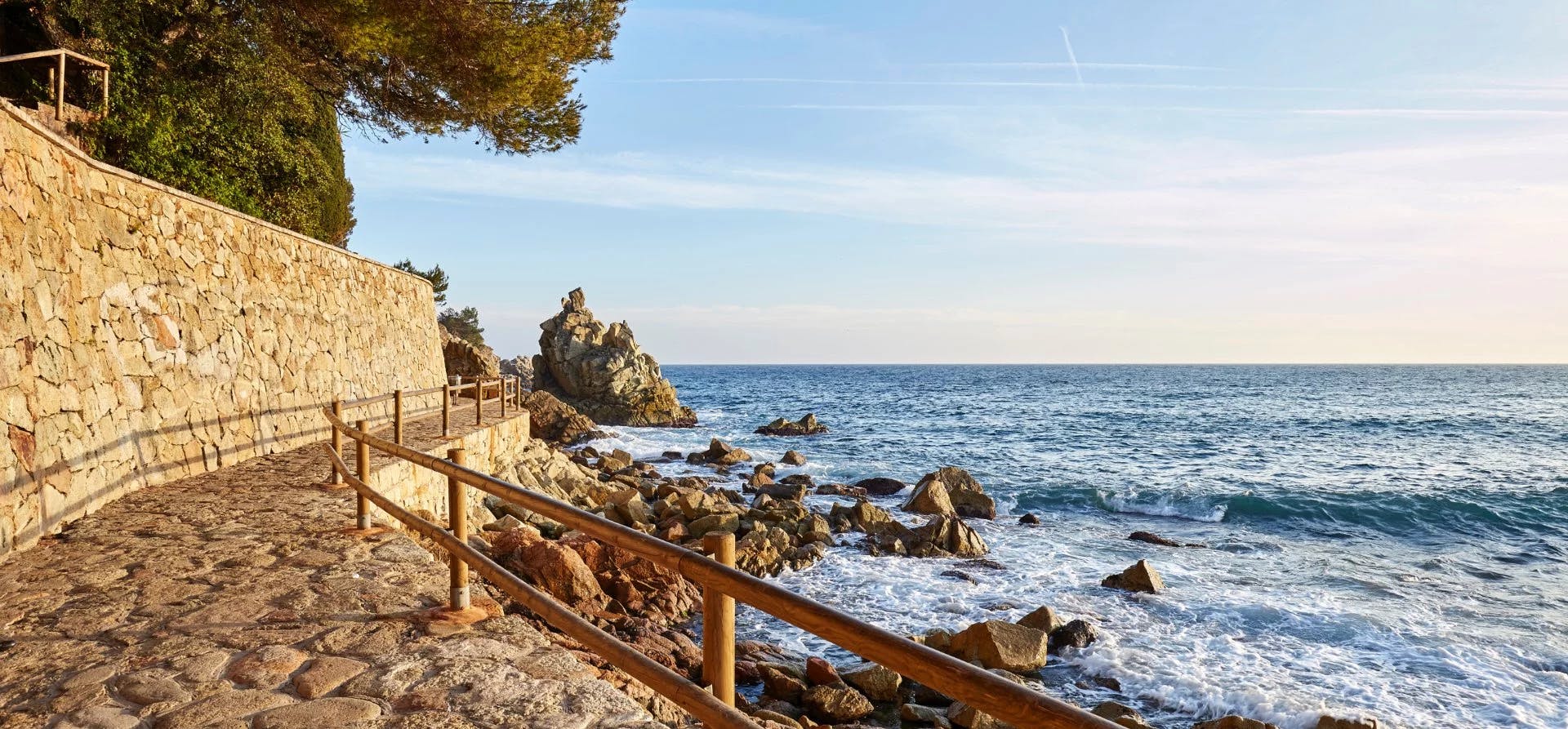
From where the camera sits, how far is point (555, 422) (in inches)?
1206

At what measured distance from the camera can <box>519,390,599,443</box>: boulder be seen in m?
30.1

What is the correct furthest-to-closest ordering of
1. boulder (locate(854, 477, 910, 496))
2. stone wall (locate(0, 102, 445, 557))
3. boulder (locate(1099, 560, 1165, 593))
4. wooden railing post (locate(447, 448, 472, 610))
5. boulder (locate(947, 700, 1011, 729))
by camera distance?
boulder (locate(854, 477, 910, 496)), boulder (locate(1099, 560, 1165, 593)), boulder (locate(947, 700, 1011, 729)), stone wall (locate(0, 102, 445, 557)), wooden railing post (locate(447, 448, 472, 610))

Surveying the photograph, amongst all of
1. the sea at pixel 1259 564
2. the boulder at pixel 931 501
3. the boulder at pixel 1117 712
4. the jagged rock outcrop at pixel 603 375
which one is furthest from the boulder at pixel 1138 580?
the jagged rock outcrop at pixel 603 375

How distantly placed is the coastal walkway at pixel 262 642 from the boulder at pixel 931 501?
13.3 m

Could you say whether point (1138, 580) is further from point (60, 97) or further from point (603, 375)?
point (603, 375)

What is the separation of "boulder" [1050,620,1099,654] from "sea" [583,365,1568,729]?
0.17m

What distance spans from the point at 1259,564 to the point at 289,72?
19651 mm

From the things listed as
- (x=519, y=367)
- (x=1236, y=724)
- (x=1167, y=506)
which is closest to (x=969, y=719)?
(x=1236, y=724)

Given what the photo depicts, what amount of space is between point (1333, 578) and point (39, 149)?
57.6 ft

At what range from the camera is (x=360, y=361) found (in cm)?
1532

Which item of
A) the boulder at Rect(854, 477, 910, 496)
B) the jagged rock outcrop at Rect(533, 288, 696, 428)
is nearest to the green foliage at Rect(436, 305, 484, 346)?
the jagged rock outcrop at Rect(533, 288, 696, 428)

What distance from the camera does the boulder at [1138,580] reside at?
481 inches

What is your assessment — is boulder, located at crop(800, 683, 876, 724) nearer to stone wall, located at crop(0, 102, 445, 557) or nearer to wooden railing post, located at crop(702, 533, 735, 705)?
wooden railing post, located at crop(702, 533, 735, 705)

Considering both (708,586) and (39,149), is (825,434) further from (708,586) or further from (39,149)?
(708,586)
